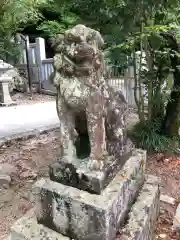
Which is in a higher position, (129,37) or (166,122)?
(129,37)

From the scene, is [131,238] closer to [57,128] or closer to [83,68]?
[83,68]

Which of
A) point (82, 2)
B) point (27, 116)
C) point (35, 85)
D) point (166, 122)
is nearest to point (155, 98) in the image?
point (166, 122)

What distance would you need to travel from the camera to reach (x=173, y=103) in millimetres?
3789

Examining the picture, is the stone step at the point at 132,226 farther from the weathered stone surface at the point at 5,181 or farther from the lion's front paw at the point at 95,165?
the weathered stone surface at the point at 5,181

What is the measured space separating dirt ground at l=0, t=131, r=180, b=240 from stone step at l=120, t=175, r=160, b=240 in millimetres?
271

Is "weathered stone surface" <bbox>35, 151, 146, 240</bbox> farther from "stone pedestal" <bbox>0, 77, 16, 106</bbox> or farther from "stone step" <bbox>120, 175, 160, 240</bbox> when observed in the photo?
"stone pedestal" <bbox>0, 77, 16, 106</bbox>

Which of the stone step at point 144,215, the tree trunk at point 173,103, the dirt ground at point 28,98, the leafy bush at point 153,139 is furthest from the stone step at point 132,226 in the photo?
the dirt ground at point 28,98

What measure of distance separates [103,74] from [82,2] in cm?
190

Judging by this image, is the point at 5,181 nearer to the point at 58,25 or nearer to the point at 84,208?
the point at 84,208

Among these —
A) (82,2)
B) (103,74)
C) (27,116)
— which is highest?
(82,2)

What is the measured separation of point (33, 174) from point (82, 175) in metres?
1.57

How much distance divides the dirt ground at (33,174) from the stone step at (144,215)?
271 millimetres

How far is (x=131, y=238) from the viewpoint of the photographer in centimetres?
163

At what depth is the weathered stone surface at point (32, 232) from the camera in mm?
1630
